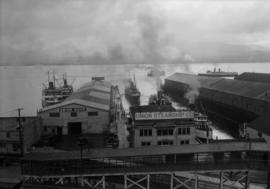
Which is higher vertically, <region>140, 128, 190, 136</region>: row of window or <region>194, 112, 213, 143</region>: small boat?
<region>140, 128, 190, 136</region>: row of window

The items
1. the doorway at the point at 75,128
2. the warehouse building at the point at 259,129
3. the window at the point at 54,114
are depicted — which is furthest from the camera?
the doorway at the point at 75,128

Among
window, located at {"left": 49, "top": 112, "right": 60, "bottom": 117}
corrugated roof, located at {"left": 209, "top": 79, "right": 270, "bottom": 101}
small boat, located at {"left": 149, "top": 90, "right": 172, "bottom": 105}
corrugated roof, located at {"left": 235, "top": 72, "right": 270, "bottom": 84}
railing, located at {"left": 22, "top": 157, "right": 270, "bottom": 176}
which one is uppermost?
corrugated roof, located at {"left": 235, "top": 72, "right": 270, "bottom": 84}

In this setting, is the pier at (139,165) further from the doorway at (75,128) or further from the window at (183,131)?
the doorway at (75,128)

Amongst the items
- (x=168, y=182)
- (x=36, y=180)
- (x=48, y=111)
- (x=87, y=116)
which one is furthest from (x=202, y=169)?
(x=48, y=111)

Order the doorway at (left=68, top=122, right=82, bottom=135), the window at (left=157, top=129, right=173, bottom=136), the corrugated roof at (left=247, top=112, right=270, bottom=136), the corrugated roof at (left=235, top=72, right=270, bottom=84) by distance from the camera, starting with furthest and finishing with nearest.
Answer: the corrugated roof at (left=235, top=72, right=270, bottom=84)
the doorway at (left=68, top=122, right=82, bottom=135)
the corrugated roof at (left=247, top=112, right=270, bottom=136)
the window at (left=157, top=129, right=173, bottom=136)

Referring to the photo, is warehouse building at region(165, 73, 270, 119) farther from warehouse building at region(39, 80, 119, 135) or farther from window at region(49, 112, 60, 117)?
window at region(49, 112, 60, 117)

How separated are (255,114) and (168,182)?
4258 cm

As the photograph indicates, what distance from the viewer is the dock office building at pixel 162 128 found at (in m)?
40.9

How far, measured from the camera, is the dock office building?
→ 134ft

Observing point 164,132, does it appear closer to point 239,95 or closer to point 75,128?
point 75,128

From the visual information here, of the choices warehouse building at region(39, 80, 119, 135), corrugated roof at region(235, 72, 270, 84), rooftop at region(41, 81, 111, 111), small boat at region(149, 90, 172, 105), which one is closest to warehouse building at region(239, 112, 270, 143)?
small boat at region(149, 90, 172, 105)

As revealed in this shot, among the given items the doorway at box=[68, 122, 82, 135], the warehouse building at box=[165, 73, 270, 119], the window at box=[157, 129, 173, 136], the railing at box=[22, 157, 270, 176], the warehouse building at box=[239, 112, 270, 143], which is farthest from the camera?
the warehouse building at box=[165, 73, 270, 119]

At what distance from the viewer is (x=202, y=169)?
28.9 m

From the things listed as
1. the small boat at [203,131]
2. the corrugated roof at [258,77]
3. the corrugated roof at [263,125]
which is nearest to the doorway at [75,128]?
the small boat at [203,131]
